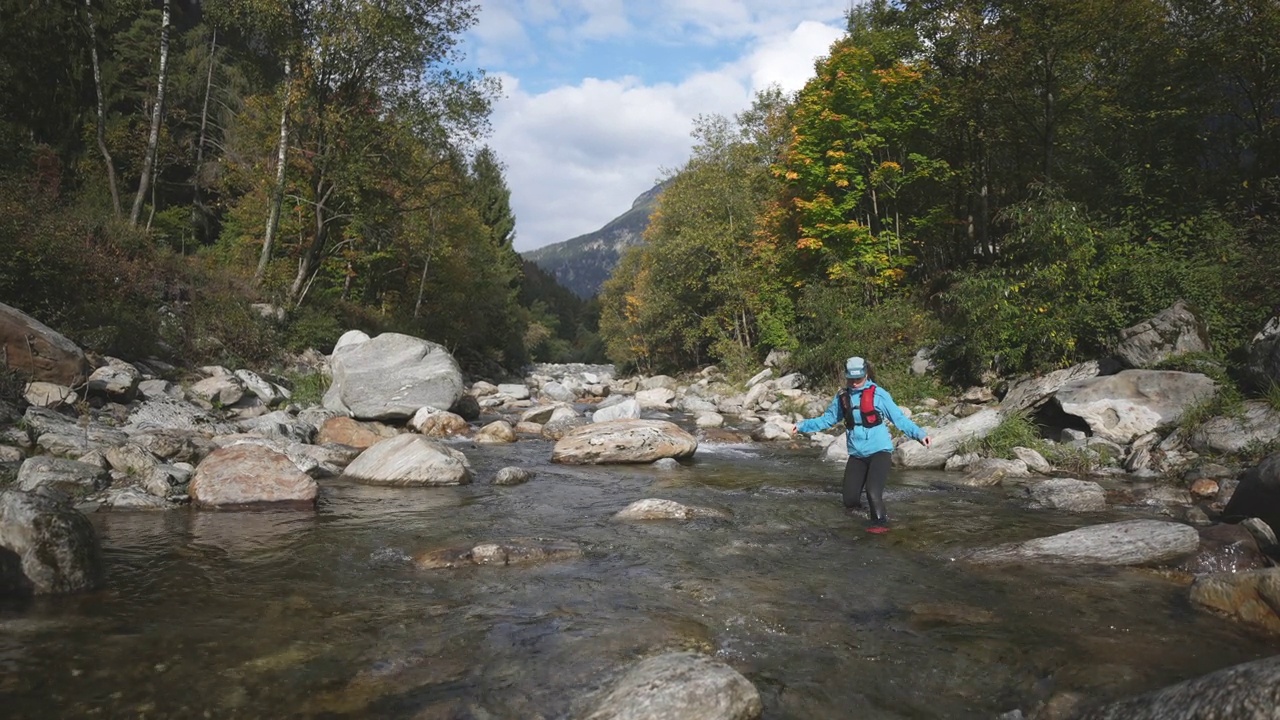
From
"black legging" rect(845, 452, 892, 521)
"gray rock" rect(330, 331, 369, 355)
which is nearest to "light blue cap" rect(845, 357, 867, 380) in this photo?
"black legging" rect(845, 452, 892, 521)

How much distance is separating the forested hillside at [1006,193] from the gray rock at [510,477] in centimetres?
1244

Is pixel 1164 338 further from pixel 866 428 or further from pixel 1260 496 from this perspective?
pixel 866 428

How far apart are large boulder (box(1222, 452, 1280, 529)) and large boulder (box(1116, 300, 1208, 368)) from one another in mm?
6939

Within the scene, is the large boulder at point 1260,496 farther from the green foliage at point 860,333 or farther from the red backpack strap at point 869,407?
the green foliage at point 860,333

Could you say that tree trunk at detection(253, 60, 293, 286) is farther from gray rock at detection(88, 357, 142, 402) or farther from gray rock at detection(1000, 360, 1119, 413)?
gray rock at detection(1000, 360, 1119, 413)

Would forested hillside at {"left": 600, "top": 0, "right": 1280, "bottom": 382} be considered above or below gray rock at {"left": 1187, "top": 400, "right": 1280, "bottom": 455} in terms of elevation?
above

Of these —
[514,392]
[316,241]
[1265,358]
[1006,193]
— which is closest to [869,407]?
[1265,358]

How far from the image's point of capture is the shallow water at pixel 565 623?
400 centimetres

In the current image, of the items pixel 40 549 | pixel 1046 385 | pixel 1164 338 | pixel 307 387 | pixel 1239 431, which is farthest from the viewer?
pixel 307 387

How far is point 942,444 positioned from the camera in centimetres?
1272

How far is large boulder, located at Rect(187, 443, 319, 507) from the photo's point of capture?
847 cm

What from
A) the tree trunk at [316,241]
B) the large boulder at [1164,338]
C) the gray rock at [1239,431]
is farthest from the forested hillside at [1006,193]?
the tree trunk at [316,241]

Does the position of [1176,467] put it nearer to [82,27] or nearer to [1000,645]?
[1000,645]

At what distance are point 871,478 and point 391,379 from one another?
11886mm
